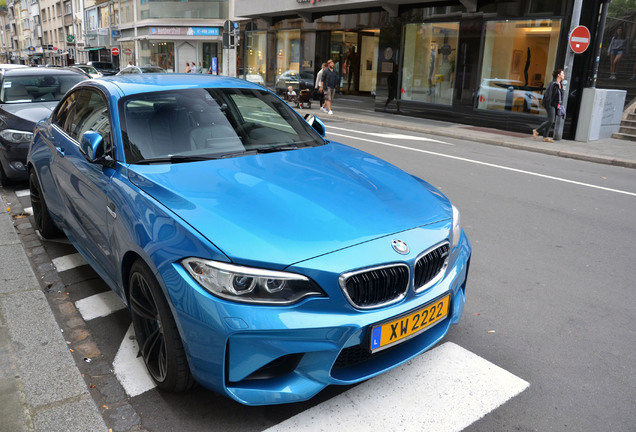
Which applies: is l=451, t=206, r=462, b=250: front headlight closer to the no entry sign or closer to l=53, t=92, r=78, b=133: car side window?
l=53, t=92, r=78, b=133: car side window

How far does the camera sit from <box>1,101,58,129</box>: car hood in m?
7.21

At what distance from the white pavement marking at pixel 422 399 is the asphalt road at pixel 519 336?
0.01m

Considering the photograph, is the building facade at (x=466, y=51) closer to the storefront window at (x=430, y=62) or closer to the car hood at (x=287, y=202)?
the storefront window at (x=430, y=62)

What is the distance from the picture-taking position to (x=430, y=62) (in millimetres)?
19906

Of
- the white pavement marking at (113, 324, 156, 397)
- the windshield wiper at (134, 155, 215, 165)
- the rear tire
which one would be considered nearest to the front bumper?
the white pavement marking at (113, 324, 156, 397)

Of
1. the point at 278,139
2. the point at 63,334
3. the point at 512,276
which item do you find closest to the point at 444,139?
the point at 512,276

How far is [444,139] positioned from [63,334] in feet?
41.0

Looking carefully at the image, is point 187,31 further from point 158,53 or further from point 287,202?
point 287,202

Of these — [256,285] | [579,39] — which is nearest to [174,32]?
[579,39]

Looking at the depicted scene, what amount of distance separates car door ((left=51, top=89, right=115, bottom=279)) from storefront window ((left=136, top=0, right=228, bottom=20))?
39.2 meters

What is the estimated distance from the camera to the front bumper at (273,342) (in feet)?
7.45

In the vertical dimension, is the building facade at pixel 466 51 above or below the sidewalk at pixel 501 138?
above

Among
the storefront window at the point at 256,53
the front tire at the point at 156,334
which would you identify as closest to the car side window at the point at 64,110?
the front tire at the point at 156,334

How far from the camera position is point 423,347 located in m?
2.73
